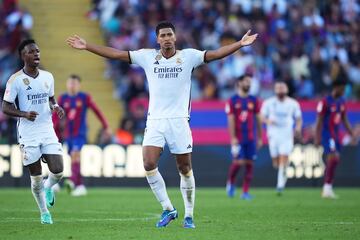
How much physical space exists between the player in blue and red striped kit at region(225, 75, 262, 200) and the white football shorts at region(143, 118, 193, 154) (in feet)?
28.7

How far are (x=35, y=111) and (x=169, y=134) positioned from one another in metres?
2.05

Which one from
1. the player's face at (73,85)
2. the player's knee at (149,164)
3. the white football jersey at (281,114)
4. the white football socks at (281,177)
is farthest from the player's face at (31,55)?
the white football jersey at (281,114)

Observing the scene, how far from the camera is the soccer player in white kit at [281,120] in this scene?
2375 cm

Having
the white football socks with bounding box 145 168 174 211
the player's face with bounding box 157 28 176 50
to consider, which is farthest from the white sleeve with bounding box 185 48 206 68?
the white football socks with bounding box 145 168 174 211

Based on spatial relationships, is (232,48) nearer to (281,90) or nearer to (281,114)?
(281,90)

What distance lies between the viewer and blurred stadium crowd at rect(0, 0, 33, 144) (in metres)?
28.8

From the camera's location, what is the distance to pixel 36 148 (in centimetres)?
1413

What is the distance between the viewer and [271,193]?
23875 millimetres

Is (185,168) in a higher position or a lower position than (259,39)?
lower

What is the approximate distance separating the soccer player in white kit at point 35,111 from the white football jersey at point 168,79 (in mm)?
1607

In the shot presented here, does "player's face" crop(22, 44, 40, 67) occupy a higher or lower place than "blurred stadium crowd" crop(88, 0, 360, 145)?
lower

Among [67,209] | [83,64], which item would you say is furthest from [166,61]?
[83,64]

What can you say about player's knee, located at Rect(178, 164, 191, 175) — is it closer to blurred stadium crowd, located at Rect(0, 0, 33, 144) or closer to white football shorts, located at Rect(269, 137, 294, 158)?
white football shorts, located at Rect(269, 137, 294, 158)

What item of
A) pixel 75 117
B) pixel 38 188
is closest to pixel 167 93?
pixel 38 188
